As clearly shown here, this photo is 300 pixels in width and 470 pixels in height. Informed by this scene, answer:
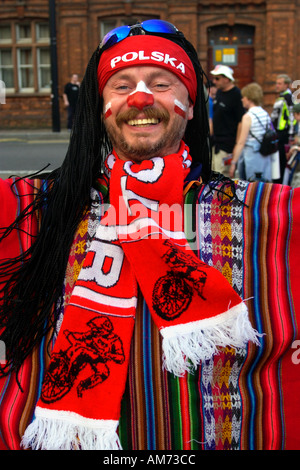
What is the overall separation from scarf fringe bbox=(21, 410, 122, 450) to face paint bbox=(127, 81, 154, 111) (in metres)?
0.97

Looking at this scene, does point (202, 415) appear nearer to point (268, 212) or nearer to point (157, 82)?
point (268, 212)

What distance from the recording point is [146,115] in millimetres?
1649

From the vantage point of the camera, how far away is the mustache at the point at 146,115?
5.41 ft

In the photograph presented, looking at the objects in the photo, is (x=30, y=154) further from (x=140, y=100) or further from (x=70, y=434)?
(x=70, y=434)

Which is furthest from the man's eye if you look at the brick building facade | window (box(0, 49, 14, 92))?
window (box(0, 49, 14, 92))

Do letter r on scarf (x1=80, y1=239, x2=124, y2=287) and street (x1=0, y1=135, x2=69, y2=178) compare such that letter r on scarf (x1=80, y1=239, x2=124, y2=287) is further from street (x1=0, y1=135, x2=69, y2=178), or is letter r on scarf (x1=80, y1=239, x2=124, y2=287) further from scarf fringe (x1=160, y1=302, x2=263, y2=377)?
street (x1=0, y1=135, x2=69, y2=178)

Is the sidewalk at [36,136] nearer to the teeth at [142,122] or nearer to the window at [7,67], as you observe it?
the window at [7,67]

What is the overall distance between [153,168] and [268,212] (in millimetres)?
416

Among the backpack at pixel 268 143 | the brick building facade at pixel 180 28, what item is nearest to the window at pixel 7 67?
the brick building facade at pixel 180 28

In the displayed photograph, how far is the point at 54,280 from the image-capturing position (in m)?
1.64

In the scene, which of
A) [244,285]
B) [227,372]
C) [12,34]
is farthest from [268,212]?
[12,34]

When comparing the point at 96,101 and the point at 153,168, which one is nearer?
the point at 153,168

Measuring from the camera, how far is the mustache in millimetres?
1647

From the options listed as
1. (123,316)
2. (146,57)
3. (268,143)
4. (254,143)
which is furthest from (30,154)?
(123,316)
